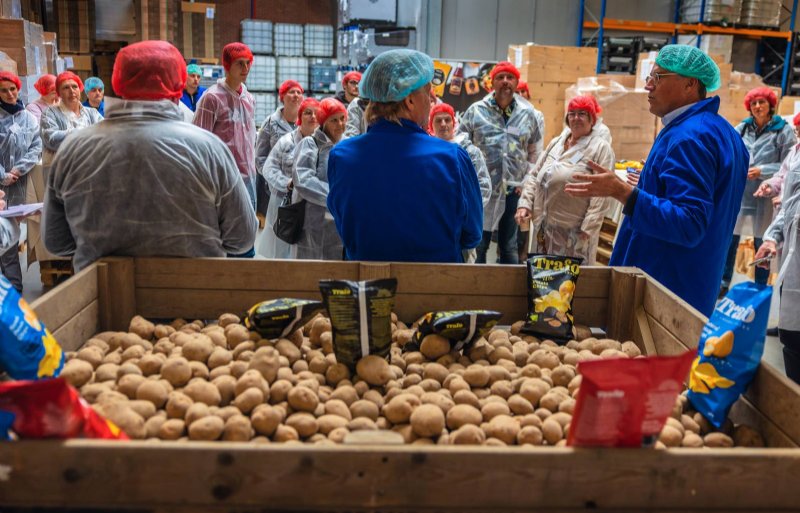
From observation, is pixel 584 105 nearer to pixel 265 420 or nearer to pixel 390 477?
pixel 265 420

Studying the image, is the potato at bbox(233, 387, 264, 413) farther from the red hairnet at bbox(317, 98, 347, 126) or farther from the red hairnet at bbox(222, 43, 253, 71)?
the red hairnet at bbox(222, 43, 253, 71)

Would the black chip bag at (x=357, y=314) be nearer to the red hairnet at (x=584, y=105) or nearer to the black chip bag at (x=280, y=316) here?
the black chip bag at (x=280, y=316)

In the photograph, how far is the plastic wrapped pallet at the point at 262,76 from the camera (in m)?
10.9

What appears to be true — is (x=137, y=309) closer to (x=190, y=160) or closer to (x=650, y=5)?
(x=190, y=160)

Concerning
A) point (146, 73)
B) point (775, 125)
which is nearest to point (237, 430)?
point (146, 73)

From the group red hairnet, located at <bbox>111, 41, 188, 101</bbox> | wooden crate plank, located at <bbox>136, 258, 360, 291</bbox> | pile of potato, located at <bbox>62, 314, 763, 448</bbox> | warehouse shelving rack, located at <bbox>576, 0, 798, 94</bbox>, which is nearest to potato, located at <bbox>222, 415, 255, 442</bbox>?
pile of potato, located at <bbox>62, 314, 763, 448</bbox>

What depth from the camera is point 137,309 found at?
2.27m

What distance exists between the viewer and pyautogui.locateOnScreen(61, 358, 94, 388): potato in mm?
1715

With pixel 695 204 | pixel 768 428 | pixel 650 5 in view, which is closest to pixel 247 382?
pixel 768 428

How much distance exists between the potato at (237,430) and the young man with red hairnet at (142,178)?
926 millimetres

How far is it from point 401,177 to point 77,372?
1.09 metres

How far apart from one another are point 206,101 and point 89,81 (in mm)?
3758

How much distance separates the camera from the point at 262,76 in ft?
35.9

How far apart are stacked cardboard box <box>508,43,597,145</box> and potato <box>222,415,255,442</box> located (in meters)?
7.52
